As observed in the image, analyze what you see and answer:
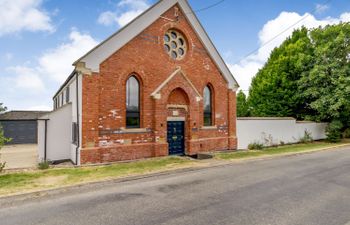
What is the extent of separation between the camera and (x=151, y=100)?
13656 mm

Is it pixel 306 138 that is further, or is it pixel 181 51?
pixel 306 138

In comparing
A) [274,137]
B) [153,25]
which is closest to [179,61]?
[153,25]

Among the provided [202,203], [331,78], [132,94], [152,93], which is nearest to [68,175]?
[132,94]

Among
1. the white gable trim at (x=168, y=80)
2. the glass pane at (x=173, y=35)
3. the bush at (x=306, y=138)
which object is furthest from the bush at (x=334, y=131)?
the glass pane at (x=173, y=35)

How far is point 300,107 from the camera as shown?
26.9 meters

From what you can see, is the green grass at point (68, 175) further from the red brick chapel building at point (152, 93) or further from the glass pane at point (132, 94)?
the glass pane at point (132, 94)

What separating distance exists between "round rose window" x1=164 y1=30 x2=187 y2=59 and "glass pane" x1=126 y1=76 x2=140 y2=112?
125 inches

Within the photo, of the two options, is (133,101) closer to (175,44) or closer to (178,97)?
(178,97)

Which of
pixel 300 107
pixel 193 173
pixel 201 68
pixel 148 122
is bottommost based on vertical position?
pixel 193 173

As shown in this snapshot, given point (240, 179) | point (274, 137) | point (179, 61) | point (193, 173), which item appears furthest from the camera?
point (274, 137)

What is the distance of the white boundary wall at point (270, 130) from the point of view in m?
19.0

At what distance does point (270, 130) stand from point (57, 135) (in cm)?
1697

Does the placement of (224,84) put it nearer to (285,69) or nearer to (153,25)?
(153,25)

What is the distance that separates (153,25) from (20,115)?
928 inches
